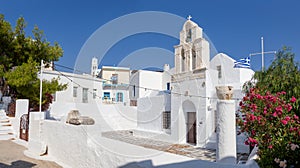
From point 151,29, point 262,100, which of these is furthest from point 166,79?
point 262,100

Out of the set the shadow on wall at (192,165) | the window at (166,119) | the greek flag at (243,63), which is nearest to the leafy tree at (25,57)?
the window at (166,119)

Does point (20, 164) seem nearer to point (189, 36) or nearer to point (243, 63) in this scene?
point (189, 36)

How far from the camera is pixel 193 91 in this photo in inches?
490

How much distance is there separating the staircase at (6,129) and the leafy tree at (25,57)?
148cm

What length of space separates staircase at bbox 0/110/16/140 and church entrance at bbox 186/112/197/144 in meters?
9.19

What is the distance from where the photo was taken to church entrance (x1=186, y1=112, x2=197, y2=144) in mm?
12906

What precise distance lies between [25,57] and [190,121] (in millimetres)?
10412

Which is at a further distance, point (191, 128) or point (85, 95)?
point (85, 95)

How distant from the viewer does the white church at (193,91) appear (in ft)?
38.5

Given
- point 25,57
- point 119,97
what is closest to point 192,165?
point 25,57

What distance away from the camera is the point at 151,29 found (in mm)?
9812

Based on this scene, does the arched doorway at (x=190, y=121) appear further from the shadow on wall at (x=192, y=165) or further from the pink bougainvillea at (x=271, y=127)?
the shadow on wall at (x=192, y=165)

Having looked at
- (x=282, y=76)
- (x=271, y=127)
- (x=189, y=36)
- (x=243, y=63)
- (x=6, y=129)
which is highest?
(x=189, y=36)

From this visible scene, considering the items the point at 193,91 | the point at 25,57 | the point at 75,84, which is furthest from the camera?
the point at 75,84
